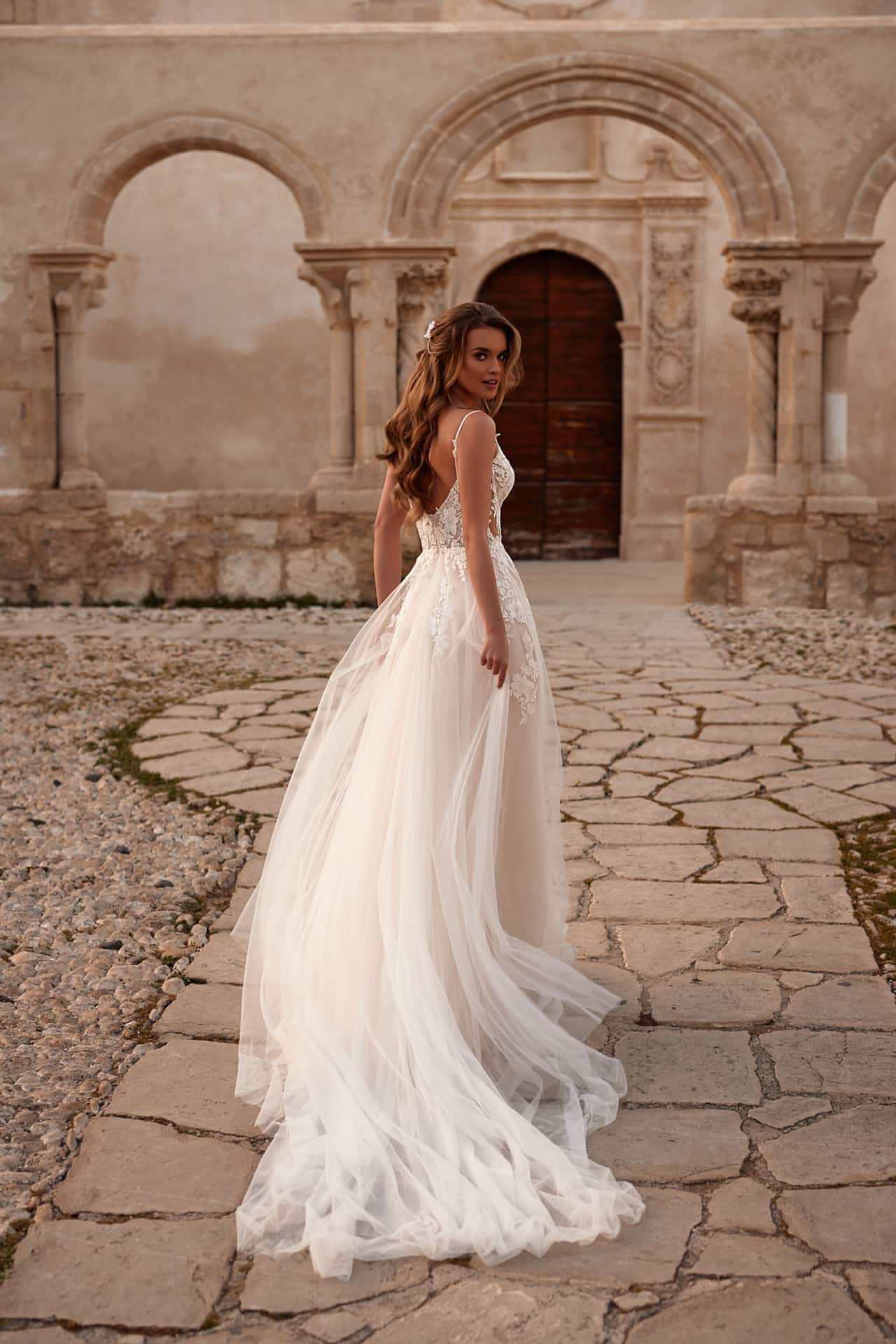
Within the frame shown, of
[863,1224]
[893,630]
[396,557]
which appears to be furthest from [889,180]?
[863,1224]

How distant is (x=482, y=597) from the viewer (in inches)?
110

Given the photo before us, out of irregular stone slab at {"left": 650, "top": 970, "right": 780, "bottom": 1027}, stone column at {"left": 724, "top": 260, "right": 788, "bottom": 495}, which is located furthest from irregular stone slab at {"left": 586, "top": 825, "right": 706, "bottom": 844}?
stone column at {"left": 724, "top": 260, "right": 788, "bottom": 495}

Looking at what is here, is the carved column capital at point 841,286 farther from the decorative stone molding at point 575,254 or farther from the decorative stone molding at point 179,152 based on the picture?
the decorative stone molding at point 575,254

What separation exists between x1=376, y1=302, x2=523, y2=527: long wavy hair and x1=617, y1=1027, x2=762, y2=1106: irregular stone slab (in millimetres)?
1176

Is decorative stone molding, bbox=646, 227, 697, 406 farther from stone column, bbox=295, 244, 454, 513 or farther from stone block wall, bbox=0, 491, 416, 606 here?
stone block wall, bbox=0, 491, 416, 606

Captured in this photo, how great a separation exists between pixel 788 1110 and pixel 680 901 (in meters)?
1.26

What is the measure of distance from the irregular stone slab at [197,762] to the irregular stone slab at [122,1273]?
309cm

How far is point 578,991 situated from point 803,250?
7449 millimetres

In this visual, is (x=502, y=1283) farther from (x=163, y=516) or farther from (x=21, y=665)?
(x=163, y=516)

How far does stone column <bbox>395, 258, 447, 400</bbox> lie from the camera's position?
9.47 m

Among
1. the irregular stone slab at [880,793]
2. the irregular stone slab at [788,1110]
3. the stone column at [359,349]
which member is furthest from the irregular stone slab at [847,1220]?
the stone column at [359,349]

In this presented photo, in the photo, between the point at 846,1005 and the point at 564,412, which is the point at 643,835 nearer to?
the point at 846,1005

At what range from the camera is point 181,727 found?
19.9ft

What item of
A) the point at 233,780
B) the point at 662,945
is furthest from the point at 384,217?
the point at 662,945
